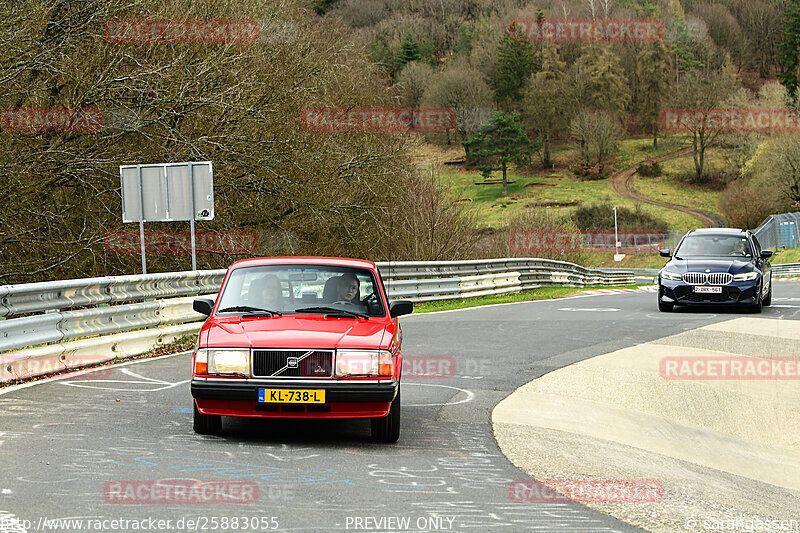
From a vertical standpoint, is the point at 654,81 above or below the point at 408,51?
below

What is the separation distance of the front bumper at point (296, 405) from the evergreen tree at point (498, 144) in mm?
104481

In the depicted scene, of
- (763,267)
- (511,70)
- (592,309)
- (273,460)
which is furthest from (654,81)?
(273,460)

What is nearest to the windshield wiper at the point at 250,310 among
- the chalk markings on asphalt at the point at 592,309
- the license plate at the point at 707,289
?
the license plate at the point at 707,289

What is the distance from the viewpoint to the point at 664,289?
19766mm

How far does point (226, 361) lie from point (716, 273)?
1465 cm

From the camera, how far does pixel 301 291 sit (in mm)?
7930

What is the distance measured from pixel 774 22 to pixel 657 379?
155317 millimetres

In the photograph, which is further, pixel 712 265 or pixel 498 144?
pixel 498 144

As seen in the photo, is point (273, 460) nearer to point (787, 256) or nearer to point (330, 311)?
point (330, 311)

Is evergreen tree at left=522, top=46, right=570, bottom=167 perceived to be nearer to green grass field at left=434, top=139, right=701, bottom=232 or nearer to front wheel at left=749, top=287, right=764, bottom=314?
green grass field at left=434, top=139, right=701, bottom=232

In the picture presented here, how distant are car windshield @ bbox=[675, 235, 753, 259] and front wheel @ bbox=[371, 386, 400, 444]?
1455 centimetres

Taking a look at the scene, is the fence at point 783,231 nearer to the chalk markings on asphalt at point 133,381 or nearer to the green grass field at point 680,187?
the green grass field at point 680,187

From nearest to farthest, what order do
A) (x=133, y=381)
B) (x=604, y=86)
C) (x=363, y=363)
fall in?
(x=363, y=363) < (x=133, y=381) < (x=604, y=86)

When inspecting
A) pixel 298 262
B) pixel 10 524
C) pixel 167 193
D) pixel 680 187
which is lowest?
pixel 10 524
